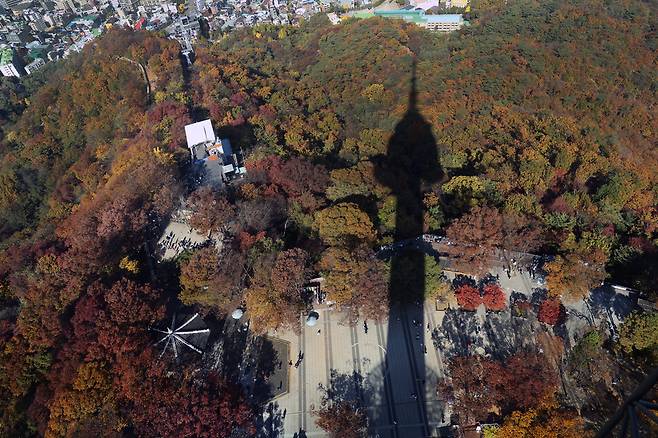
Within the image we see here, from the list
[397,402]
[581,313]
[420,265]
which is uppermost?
[420,265]

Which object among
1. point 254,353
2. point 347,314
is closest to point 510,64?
point 347,314

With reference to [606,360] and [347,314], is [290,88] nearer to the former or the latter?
[347,314]

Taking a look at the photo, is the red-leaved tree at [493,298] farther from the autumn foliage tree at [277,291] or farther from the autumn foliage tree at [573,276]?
the autumn foliage tree at [277,291]

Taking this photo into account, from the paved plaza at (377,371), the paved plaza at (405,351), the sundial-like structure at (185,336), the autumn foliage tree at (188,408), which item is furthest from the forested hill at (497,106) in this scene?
the autumn foliage tree at (188,408)

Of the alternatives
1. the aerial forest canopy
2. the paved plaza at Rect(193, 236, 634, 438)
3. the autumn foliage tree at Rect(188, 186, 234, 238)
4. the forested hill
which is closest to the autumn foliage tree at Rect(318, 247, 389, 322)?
the aerial forest canopy

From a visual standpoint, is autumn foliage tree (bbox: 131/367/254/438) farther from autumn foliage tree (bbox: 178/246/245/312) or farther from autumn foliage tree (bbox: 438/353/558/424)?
autumn foliage tree (bbox: 438/353/558/424)

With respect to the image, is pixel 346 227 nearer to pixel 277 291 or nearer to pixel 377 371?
pixel 277 291
